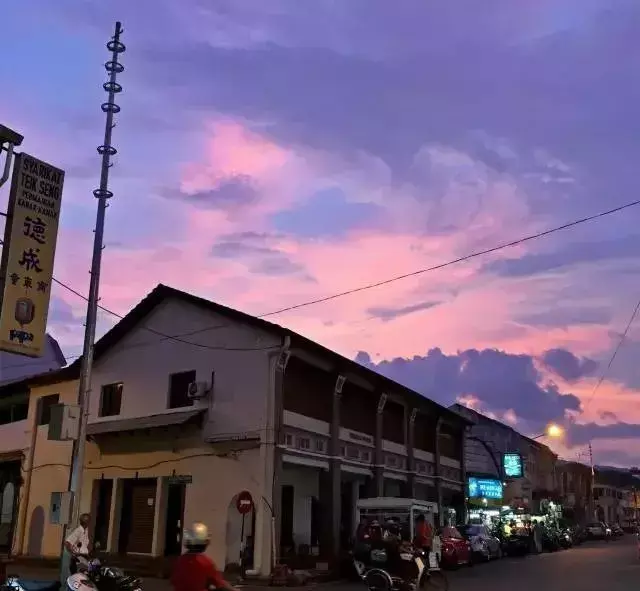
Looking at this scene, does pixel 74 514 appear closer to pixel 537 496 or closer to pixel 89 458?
pixel 89 458

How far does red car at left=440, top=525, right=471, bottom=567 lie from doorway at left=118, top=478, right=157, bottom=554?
10.5 metres

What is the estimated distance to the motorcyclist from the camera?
6.68m

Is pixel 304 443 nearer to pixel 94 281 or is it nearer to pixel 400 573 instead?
pixel 400 573

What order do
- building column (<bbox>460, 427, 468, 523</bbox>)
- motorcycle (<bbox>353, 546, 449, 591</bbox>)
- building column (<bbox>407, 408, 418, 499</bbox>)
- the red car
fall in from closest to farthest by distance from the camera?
motorcycle (<bbox>353, 546, 449, 591</bbox>), the red car, building column (<bbox>407, 408, 418, 499</bbox>), building column (<bbox>460, 427, 468, 523</bbox>)

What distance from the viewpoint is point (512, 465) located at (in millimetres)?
52750

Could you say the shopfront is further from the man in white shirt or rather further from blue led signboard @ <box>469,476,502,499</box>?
the man in white shirt

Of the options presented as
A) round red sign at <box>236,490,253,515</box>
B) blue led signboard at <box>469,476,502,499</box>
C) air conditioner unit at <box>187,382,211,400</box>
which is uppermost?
air conditioner unit at <box>187,382,211,400</box>

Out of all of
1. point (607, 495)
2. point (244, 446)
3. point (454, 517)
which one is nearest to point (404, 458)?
point (454, 517)

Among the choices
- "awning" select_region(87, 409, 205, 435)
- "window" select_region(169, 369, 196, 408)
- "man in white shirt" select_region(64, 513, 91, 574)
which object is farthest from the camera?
"window" select_region(169, 369, 196, 408)

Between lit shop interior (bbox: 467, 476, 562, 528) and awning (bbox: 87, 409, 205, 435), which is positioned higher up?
awning (bbox: 87, 409, 205, 435)

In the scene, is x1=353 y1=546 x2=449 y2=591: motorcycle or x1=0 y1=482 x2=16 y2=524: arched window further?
x1=0 y1=482 x2=16 y2=524: arched window

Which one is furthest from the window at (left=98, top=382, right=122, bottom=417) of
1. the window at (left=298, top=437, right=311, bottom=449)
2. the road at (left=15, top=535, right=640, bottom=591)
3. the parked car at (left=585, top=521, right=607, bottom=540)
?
the parked car at (left=585, top=521, right=607, bottom=540)

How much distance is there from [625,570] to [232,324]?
15.7 m

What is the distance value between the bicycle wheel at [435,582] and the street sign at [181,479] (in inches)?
414
